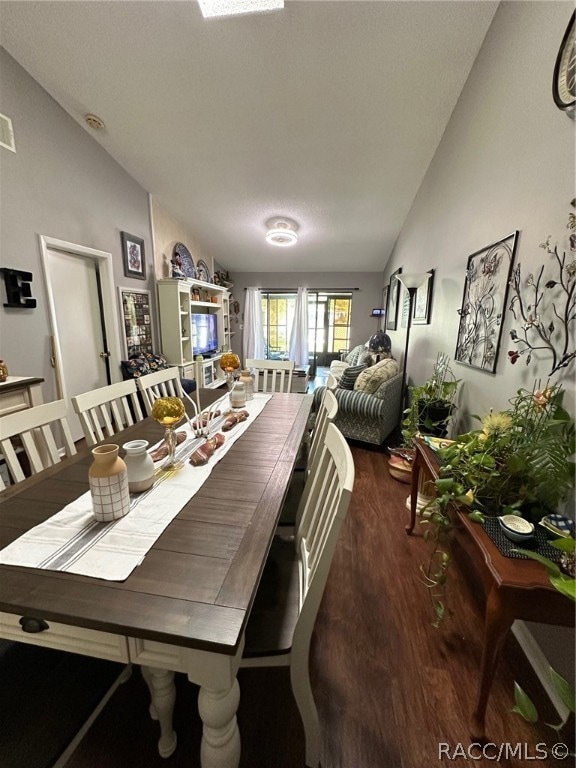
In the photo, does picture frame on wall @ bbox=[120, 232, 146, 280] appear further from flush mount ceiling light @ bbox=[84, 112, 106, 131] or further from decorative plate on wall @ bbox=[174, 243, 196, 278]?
flush mount ceiling light @ bbox=[84, 112, 106, 131]

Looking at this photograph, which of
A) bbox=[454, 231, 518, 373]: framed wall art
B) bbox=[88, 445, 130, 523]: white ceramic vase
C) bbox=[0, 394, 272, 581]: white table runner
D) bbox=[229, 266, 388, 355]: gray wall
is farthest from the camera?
bbox=[229, 266, 388, 355]: gray wall

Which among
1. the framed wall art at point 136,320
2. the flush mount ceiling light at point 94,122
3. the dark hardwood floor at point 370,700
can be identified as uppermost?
the flush mount ceiling light at point 94,122

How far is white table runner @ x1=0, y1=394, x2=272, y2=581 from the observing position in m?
0.71

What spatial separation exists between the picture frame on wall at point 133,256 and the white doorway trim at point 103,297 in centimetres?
25

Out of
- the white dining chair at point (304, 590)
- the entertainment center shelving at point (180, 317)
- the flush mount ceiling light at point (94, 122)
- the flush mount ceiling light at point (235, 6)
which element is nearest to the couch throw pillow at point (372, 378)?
the entertainment center shelving at point (180, 317)

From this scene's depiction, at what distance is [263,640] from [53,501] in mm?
749

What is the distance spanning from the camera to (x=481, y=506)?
1.13 m

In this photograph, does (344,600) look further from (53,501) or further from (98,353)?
(98,353)

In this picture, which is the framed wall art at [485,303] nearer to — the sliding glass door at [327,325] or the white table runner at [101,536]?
the white table runner at [101,536]

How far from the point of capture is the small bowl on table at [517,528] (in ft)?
3.20

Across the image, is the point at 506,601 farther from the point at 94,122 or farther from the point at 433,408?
the point at 94,122

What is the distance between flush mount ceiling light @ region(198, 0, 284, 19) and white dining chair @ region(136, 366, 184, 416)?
7.02 feet

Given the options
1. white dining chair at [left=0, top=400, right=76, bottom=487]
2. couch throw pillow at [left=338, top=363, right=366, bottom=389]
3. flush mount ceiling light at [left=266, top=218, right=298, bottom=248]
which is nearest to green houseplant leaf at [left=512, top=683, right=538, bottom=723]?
white dining chair at [left=0, top=400, right=76, bottom=487]

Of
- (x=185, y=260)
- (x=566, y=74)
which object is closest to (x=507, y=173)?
(x=566, y=74)
